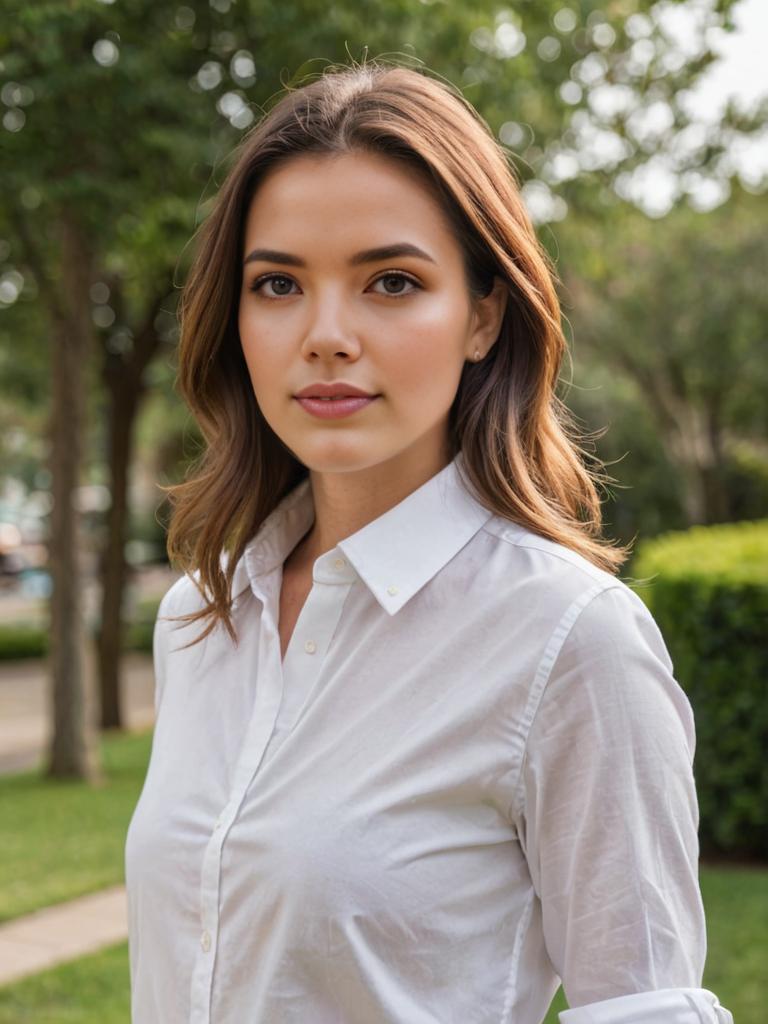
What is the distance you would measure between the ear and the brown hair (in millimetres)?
18

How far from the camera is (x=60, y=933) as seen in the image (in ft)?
18.2

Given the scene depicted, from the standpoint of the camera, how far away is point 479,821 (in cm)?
145

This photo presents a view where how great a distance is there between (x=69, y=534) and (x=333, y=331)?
27.0 ft

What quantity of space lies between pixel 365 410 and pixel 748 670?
194 inches

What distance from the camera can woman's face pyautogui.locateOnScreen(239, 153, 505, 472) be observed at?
1.56 m

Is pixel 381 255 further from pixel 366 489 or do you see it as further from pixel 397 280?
pixel 366 489

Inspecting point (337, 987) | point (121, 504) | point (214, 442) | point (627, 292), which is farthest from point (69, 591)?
point (627, 292)

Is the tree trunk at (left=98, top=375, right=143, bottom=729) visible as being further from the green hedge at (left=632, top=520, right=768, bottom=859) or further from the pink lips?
the pink lips

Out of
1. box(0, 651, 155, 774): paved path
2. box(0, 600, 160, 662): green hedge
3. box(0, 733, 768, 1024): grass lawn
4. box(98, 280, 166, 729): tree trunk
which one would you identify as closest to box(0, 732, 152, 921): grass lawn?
box(0, 733, 768, 1024): grass lawn

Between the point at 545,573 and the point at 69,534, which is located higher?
the point at 545,573

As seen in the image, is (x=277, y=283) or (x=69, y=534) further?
(x=69, y=534)

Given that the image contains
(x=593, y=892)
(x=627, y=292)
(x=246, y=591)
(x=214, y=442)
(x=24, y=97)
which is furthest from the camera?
(x=627, y=292)

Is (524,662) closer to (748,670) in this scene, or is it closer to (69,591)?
(748,670)

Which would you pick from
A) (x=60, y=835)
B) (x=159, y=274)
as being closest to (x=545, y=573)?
(x=60, y=835)
